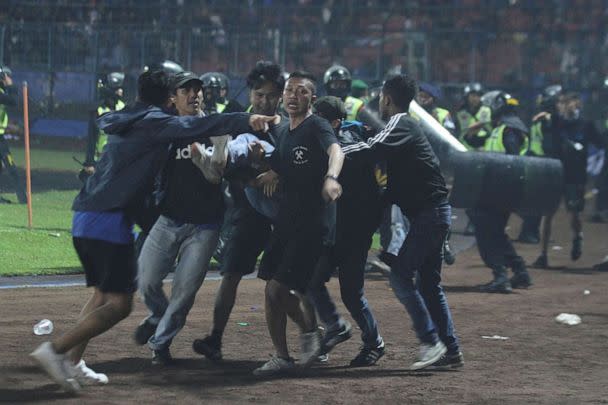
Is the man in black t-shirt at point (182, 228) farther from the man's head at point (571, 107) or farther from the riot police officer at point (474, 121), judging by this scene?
the riot police officer at point (474, 121)

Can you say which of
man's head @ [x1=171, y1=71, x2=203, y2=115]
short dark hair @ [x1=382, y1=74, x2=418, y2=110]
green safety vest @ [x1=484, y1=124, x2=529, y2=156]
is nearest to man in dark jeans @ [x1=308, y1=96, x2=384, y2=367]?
short dark hair @ [x1=382, y1=74, x2=418, y2=110]

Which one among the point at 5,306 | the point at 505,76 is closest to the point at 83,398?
the point at 5,306

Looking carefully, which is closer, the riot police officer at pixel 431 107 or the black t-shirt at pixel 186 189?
the black t-shirt at pixel 186 189

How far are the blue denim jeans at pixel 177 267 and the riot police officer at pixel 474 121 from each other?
10085 millimetres

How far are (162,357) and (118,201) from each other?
4.54 ft

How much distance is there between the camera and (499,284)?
42.7ft

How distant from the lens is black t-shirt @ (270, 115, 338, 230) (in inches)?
315

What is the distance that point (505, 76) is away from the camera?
25922 mm

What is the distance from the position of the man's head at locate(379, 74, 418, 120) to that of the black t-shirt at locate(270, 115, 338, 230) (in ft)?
2.53

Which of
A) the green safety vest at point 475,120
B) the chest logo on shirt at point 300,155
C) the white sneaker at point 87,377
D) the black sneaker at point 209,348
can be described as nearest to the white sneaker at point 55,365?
the white sneaker at point 87,377

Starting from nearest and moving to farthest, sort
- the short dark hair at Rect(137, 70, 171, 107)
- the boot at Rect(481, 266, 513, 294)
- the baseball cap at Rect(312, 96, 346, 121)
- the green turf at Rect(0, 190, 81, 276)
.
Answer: the short dark hair at Rect(137, 70, 171, 107)
the baseball cap at Rect(312, 96, 346, 121)
the boot at Rect(481, 266, 513, 294)
the green turf at Rect(0, 190, 81, 276)

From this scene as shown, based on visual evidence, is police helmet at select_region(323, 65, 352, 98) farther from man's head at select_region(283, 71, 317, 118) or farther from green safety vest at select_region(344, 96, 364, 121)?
man's head at select_region(283, 71, 317, 118)

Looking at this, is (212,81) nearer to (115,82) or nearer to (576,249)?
(115,82)

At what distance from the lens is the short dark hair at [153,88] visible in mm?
7812
